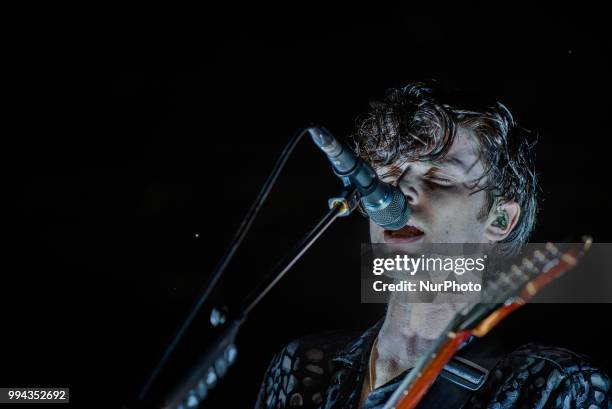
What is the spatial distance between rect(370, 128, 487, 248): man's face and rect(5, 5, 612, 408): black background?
0.88 ft

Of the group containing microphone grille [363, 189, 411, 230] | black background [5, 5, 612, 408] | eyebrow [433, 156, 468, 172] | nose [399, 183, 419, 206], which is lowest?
microphone grille [363, 189, 411, 230]

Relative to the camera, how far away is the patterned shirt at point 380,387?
1642 millimetres

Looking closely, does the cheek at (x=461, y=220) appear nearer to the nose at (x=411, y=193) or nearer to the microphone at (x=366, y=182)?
the nose at (x=411, y=193)

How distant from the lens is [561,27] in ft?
6.70

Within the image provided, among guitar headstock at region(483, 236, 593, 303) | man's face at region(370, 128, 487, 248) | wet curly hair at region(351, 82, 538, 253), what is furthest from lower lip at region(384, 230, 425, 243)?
guitar headstock at region(483, 236, 593, 303)

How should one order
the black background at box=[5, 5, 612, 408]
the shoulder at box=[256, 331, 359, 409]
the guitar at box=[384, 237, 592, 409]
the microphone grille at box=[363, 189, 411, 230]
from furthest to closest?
the black background at box=[5, 5, 612, 408] → the shoulder at box=[256, 331, 359, 409] → the guitar at box=[384, 237, 592, 409] → the microphone grille at box=[363, 189, 411, 230]

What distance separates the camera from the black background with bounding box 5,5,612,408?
2242 mm

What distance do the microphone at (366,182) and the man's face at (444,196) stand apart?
0.61 metres

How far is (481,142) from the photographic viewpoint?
201 cm

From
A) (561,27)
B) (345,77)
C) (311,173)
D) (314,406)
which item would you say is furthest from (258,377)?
(561,27)

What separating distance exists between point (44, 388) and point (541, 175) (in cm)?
192

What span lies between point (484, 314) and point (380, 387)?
53cm

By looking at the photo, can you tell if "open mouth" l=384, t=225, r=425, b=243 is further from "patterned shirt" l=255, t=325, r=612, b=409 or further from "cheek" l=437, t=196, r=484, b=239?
"patterned shirt" l=255, t=325, r=612, b=409

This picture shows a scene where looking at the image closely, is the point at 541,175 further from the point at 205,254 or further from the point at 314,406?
the point at 205,254
